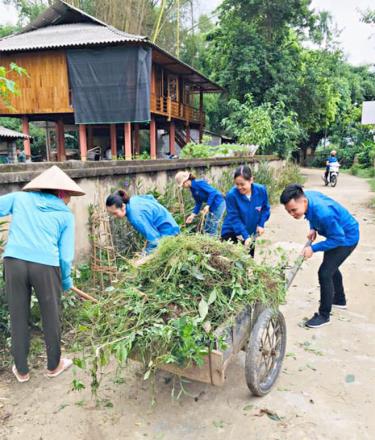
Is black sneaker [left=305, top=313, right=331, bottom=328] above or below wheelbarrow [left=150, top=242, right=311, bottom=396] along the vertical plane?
below

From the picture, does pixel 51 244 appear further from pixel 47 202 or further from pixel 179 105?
pixel 179 105

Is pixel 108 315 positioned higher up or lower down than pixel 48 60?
lower down

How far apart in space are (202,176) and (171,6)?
24191 millimetres

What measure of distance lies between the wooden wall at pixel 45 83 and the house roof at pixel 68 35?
19.1 inches

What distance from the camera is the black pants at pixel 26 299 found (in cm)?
274

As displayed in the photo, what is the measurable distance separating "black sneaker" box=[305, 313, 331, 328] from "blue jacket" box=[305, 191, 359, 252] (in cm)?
79

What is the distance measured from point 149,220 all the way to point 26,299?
137 cm

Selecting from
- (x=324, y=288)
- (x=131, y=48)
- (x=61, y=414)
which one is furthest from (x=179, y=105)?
(x=61, y=414)

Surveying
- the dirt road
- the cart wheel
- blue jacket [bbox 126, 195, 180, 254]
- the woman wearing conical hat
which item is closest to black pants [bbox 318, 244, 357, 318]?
the dirt road

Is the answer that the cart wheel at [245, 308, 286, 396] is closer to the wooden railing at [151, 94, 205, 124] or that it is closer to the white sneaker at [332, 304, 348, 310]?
the white sneaker at [332, 304, 348, 310]

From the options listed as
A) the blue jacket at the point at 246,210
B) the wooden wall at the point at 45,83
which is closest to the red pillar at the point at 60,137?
the wooden wall at the point at 45,83

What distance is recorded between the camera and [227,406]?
2699 millimetres

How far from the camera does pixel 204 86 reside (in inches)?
861

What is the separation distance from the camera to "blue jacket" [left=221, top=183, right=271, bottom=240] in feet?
14.4
